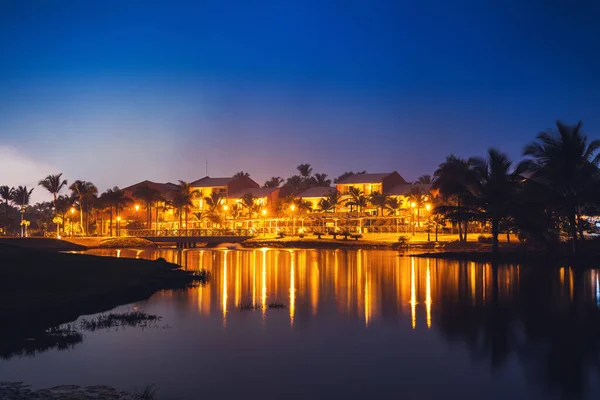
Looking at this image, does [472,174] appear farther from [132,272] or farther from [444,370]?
[444,370]

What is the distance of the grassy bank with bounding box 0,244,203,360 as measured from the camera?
2066 cm

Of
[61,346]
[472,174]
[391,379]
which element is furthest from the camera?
[472,174]

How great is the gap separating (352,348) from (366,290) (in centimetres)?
1574

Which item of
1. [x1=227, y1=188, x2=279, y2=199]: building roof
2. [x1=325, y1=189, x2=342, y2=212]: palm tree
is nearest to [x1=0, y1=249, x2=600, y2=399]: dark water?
[x1=325, y1=189, x2=342, y2=212]: palm tree

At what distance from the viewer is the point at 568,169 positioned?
48.8 metres

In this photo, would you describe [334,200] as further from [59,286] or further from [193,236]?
[59,286]

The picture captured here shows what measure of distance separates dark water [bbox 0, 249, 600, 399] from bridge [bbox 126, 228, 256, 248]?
82.3 meters

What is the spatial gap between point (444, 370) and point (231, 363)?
233 inches

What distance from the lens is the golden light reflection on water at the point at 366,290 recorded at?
25.5 metres

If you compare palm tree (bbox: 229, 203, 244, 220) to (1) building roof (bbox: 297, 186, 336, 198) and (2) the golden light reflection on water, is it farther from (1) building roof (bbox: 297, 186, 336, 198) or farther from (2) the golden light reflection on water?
(2) the golden light reflection on water

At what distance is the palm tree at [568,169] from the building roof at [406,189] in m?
72.3

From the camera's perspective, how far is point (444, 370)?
50.6ft

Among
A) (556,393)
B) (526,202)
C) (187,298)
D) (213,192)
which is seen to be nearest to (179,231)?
(213,192)

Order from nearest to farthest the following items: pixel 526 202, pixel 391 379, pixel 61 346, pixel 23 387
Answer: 1. pixel 23 387
2. pixel 391 379
3. pixel 61 346
4. pixel 526 202
